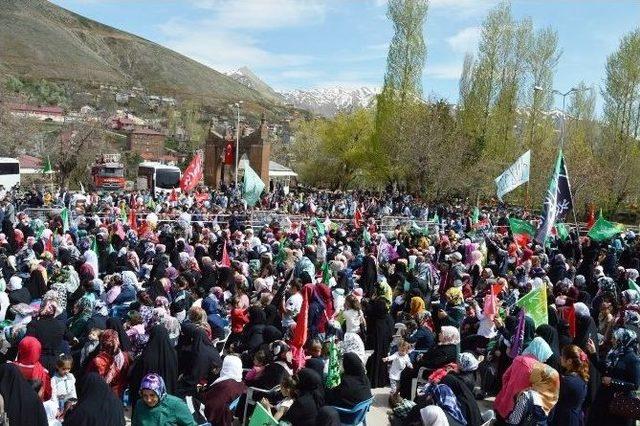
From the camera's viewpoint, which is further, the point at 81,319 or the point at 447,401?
the point at 81,319

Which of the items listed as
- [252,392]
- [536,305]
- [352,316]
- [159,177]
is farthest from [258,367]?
[159,177]

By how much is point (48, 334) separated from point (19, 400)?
176 centimetres

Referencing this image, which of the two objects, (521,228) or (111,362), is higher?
(521,228)

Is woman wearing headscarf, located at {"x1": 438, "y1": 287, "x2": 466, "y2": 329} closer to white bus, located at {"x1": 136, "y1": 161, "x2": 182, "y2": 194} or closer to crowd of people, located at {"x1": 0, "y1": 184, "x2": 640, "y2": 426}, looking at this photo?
crowd of people, located at {"x1": 0, "y1": 184, "x2": 640, "y2": 426}

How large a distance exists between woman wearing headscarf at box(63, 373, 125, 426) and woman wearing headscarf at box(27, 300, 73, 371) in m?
1.81

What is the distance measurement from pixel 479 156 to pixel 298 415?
37.5 meters

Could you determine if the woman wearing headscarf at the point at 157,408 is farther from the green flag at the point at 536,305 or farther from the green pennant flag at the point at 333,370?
the green flag at the point at 536,305

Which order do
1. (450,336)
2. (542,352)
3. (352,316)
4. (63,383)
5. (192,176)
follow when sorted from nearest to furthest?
(63,383)
(542,352)
(450,336)
(352,316)
(192,176)

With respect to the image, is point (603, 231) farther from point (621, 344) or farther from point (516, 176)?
point (621, 344)

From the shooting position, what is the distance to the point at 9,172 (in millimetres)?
36406

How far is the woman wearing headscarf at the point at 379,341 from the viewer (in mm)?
8445

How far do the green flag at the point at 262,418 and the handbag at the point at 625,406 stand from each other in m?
3.01

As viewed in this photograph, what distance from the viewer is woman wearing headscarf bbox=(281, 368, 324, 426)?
16.6 feet

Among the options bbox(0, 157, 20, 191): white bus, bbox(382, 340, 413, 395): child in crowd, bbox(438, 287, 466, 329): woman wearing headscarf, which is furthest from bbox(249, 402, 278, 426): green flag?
bbox(0, 157, 20, 191): white bus
